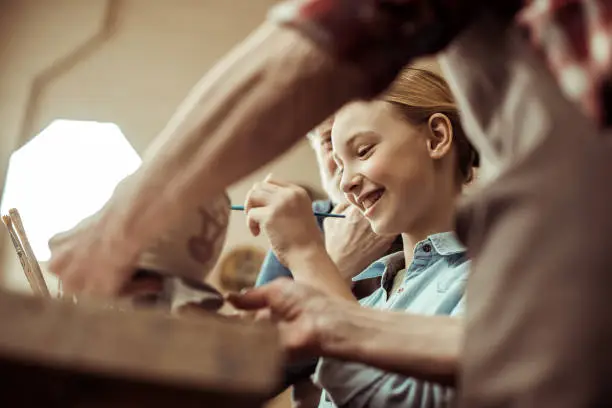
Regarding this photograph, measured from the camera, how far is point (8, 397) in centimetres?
43

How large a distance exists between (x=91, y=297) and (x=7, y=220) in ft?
1.73

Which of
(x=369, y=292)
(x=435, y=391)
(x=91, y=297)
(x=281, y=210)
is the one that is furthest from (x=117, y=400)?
(x=369, y=292)

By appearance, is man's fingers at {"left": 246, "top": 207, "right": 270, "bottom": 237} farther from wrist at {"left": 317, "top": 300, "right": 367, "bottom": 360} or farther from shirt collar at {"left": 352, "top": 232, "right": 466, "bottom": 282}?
wrist at {"left": 317, "top": 300, "right": 367, "bottom": 360}

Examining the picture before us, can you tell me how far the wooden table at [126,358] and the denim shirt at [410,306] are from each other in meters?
0.46

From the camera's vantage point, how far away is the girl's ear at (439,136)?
1122 mm

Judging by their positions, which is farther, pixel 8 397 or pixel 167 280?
pixel 167 280

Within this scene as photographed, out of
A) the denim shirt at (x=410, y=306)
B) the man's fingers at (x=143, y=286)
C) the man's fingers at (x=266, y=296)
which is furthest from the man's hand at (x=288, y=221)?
the man's fingers at (x=143, y=286)

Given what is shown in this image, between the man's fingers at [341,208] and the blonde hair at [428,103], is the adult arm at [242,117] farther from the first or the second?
the man's fingers at [341,208]

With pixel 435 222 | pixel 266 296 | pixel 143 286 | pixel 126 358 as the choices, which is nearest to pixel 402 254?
pixel 435 222

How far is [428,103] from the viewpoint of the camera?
3.80 feet

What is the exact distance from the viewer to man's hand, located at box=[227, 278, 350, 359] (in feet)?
2.34

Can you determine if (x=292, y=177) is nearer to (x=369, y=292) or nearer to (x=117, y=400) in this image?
(x=369, y=292)

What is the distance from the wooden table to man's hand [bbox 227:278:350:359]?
11.3 inches

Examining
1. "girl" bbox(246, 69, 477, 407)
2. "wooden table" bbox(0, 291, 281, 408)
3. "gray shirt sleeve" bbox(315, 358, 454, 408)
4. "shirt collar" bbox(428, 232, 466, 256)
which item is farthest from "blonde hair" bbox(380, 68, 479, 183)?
"wooden table" bbox(0, 291, 281, 408)
